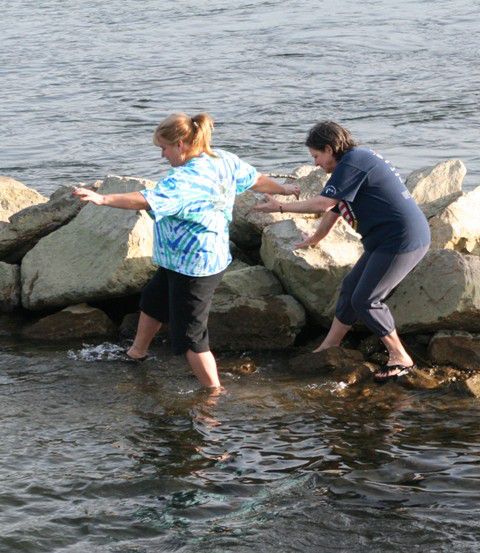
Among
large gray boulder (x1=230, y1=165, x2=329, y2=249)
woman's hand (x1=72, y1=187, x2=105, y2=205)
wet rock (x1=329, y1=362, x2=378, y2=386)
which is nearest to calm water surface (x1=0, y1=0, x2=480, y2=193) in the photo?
large gray boulder (x1=230, y1=165, x2=329, y2=249)

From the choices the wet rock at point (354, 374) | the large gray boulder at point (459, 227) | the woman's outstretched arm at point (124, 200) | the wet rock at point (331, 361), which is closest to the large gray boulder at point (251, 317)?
the wet rock at point (331, 361)

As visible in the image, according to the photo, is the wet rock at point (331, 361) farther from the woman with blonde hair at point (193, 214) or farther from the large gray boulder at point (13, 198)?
the large gray boulder at point (13, 198)

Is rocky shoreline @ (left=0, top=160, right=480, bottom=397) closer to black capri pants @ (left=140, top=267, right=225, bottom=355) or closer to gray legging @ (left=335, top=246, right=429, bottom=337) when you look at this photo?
gray legging @ (left=335, top=246, right=429, bottom=337)

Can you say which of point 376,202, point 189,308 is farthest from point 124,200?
point 376,202

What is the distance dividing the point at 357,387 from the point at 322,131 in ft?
5.82

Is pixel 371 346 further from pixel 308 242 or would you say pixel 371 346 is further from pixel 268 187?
pixel 268 187

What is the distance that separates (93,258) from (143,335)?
3.41ft

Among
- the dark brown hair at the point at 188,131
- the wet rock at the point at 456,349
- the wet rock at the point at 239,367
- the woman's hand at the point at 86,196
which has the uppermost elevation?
the dark brown hair at the point at 188,131

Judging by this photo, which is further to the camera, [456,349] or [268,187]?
[456,349]

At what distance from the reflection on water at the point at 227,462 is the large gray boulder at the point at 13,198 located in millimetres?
2130

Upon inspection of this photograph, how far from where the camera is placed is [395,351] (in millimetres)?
7770

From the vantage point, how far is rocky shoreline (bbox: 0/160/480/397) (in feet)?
26.0

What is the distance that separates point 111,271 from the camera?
866cm

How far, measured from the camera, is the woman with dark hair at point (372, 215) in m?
7.29
